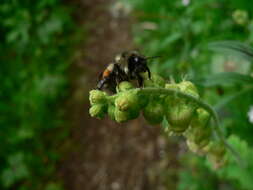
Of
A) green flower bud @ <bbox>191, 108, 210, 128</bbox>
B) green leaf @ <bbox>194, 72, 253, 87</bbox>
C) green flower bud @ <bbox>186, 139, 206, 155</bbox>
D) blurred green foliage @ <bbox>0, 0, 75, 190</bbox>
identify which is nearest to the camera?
green flower bud @ <bbox>191, 108, 210, 128</bbox>

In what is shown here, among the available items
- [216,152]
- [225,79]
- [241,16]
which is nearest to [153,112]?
[216,152]

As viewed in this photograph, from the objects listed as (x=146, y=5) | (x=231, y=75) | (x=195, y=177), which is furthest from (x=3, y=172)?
(x=231, y=75)

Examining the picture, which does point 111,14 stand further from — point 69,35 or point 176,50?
point 176,50

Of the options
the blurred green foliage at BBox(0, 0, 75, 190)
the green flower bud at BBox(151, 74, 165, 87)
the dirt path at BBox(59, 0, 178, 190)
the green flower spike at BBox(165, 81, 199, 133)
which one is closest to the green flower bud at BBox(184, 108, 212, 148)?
the green flower spike at BBox(165, 81, 199, 133)

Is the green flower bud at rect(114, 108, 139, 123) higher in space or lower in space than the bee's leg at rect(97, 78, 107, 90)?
lower

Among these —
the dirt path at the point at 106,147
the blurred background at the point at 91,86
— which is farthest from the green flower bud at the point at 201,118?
the dirt path at the point at 106,147

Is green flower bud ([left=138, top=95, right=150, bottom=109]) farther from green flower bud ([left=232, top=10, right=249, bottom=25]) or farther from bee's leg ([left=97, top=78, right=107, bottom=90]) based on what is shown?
green flower bud ([left=232, top=10, right=249, bottom=25])

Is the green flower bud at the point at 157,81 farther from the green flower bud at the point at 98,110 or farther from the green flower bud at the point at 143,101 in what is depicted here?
the green flower bud at the point at 98,110

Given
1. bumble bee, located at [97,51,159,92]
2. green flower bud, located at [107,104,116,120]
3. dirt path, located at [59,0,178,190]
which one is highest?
bumble bee, located at [97,51,159,92]

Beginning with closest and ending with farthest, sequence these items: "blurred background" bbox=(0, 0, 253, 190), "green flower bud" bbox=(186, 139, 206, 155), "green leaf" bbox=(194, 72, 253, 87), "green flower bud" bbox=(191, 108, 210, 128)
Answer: "green flower bud" bbox=(191, 108, 210, 128) < "green flower bud" bbox=(186, 139, 206, 155) < "green leaf" bbox=(194, 72, 253, 87) < "blurred background" bbox=(0, 0, 253, 190)
